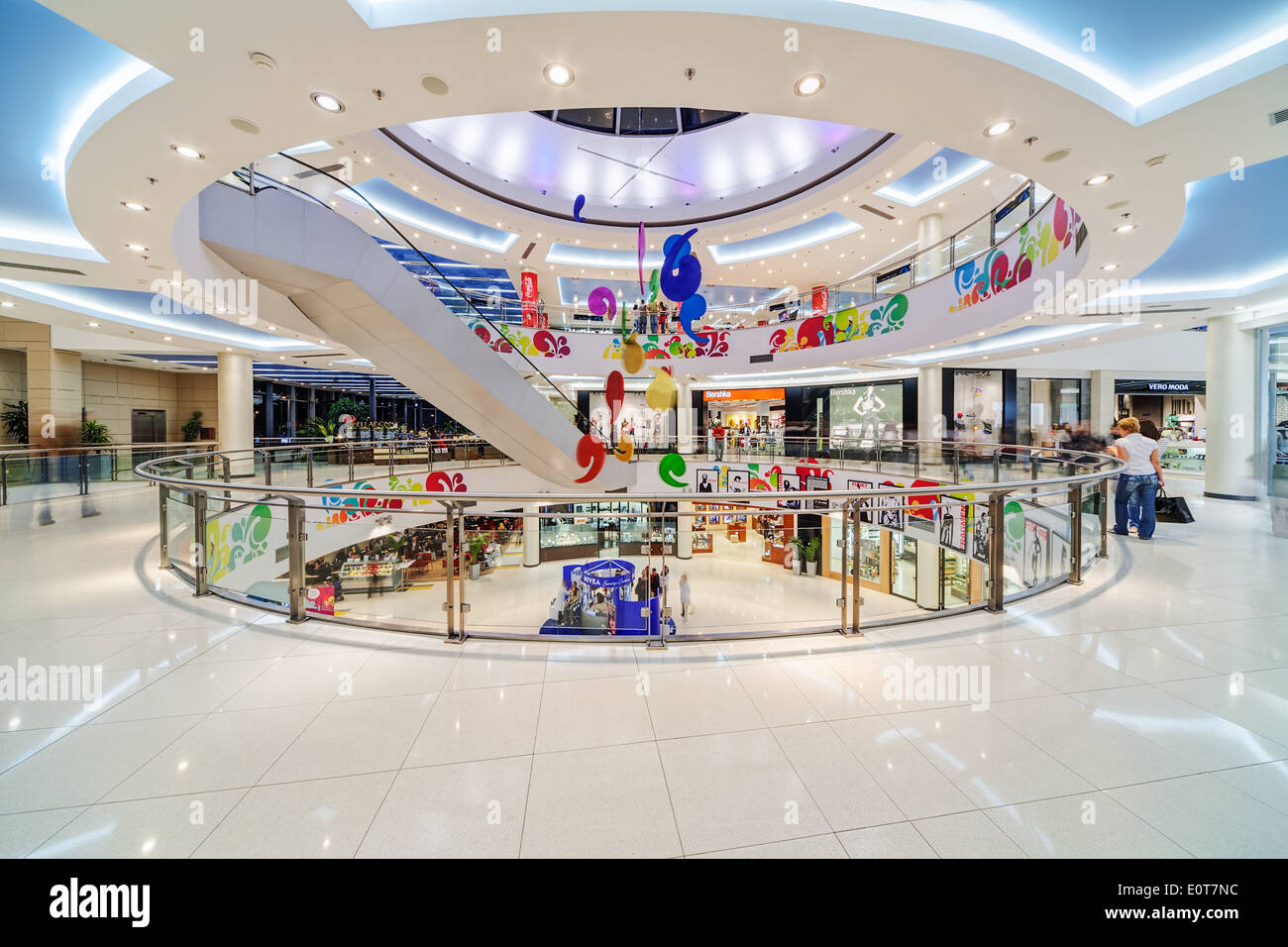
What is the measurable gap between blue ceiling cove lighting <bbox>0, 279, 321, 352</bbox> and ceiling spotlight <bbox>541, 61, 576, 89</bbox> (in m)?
10.5

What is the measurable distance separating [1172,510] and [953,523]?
14.7ft

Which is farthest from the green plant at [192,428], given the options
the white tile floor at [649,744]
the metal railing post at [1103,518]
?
the metal railing post at [1103,518]

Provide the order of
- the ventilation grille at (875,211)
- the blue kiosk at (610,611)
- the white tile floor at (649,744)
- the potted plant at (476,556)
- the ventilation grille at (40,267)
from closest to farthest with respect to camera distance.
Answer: the white tile floor at (649,744)
the blue kiosk at (610,611)
the potted plant at (476,556)
the ventilation grille at (40,267)
the ventilation grille at (875,211)

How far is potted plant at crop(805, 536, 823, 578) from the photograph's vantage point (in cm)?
373

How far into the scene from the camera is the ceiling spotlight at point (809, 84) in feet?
10.3

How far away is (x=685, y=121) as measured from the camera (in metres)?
13.5

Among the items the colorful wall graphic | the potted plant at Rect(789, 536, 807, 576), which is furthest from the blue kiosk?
the colorful wall graphic

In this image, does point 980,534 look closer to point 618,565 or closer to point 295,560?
point 618,565

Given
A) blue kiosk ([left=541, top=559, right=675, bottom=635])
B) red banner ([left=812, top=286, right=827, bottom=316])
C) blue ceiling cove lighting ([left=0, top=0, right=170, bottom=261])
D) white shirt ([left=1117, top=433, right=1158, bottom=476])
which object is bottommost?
blue kiosk ([left=541, top=559, right=675, bottom=635])

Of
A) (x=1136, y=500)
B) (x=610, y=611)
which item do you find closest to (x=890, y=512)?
(x=610, y=611)

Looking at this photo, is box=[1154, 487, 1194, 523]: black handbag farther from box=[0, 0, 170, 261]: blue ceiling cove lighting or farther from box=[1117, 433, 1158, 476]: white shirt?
box=[0, 0, 170, 261]: blue ceiling cove lighting

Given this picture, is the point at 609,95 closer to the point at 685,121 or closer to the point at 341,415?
the point at 685,121

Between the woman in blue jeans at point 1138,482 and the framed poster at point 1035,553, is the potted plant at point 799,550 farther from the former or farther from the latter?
the woman in blue jeans at point 1138,482

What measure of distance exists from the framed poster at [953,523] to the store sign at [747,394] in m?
17.8
